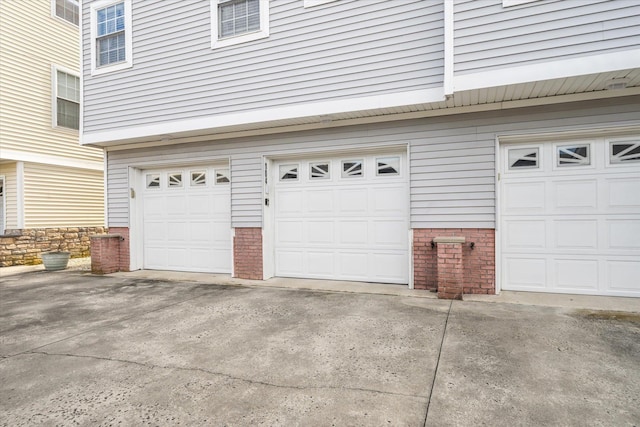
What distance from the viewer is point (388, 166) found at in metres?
6.01

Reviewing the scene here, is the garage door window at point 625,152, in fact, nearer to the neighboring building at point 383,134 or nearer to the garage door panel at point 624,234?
the neighboring building at point 383,134

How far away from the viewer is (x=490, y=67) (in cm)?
453

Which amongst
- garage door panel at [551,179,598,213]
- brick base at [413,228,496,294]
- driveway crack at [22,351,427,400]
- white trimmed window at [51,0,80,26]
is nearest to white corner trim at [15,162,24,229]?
white trimmed window at [51,0,80,26]

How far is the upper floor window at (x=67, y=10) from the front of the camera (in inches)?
405

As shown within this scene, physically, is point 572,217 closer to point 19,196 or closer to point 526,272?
point 526,272

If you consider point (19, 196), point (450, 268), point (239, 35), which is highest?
point (239, 35)

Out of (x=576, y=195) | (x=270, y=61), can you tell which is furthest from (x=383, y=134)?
(x=576, y=195)

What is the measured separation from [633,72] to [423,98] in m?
2.32

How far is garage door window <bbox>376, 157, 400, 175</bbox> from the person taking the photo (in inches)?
235

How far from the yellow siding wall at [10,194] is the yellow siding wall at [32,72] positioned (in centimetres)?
74

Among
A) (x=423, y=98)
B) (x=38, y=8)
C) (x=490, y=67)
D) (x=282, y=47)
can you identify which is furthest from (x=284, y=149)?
(x=38, y=8)

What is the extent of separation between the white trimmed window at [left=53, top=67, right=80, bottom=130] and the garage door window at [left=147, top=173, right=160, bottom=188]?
15.1 feet

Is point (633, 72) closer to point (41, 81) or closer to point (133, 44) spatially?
point (133, 44)

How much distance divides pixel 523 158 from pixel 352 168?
2611 millimetres
